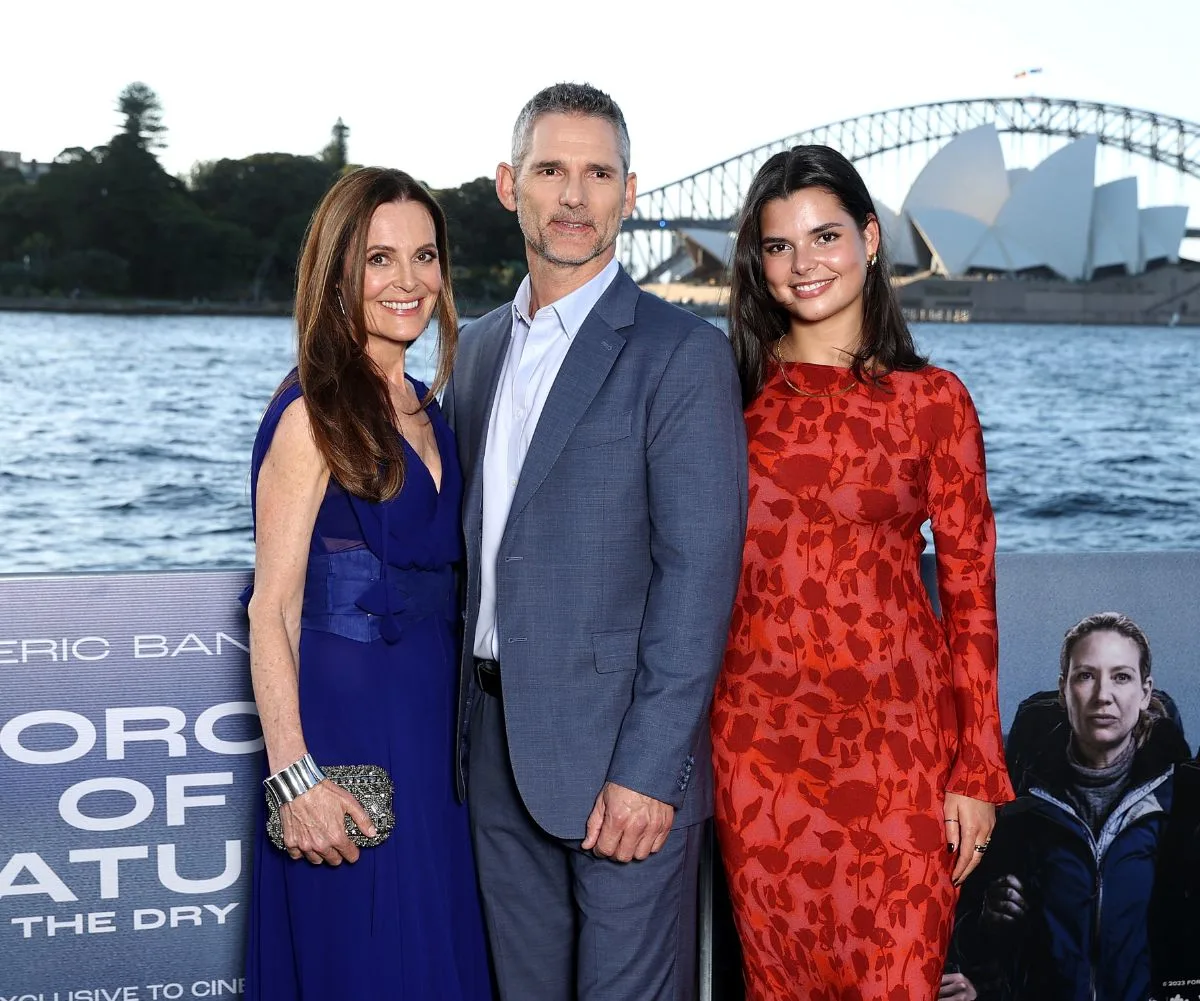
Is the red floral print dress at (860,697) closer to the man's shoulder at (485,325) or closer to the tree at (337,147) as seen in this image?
the man's shoulder at (485,325)

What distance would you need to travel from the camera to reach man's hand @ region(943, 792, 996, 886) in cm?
160

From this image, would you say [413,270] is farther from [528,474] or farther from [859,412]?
[859,412]

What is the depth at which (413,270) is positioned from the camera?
1.65 meters

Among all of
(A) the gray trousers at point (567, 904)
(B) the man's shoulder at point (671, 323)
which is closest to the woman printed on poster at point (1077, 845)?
(A) the gray trousers at point (567, 904)

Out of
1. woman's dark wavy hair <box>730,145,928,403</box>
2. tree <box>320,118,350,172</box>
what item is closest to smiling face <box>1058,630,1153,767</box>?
woman's dark wavy hair <box>730,145,928,403</box>

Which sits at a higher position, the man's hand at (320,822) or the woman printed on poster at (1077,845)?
the man's hand at (320,822)

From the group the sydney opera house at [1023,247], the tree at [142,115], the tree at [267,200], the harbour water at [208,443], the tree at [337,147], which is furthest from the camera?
the sydney opera house at [1023,247]

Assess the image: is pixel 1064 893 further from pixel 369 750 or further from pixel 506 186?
pixel 506 186

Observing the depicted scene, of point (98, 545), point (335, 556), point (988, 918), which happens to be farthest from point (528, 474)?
point (98, 545)

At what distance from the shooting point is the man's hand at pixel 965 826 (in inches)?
63.1

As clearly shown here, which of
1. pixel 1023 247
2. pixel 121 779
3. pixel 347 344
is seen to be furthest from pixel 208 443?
pixel 1023 247

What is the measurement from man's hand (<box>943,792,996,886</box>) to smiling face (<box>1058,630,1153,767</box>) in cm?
68

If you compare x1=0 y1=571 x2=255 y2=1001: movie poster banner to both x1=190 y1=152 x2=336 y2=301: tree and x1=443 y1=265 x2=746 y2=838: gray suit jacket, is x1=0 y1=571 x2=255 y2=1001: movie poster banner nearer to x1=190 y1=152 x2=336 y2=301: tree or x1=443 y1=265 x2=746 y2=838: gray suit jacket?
x1=443 y1=265 x2=746 y2=838: gray suit jacket

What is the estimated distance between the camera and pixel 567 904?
169 centimetres
